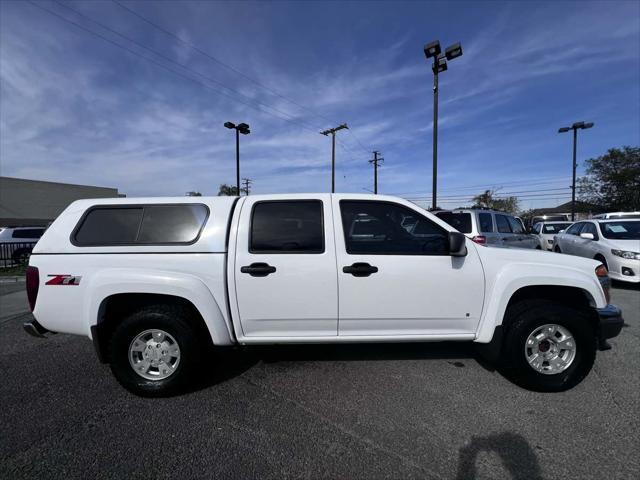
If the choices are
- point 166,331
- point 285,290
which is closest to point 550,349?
point 285,290

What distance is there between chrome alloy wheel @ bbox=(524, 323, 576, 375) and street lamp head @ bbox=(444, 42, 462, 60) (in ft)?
37.9

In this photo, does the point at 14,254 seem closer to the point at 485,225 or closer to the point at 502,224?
the point at 485,225

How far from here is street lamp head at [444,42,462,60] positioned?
11562 millimetres

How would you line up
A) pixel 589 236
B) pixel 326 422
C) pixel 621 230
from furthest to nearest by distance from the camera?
pixel 621 230, pixel 589 236, pixel 326 422

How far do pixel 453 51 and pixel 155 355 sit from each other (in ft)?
42.8

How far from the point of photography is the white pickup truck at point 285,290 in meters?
2.96

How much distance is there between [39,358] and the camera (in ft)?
12.8

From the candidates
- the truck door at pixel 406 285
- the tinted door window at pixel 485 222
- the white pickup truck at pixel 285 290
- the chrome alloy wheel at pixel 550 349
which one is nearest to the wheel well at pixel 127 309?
the white pickup truck at pixel 285 290

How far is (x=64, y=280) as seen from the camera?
298cm

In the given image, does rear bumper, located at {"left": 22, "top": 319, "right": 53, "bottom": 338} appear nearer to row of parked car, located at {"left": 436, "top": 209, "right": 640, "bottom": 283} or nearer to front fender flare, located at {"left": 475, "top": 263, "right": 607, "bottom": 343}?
front fender flare, located at {"left": 475, "top": 263, "right": 607, "bottom": 343}

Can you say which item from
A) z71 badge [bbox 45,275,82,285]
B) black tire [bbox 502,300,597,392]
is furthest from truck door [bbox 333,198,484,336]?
z71 badge [bbox 45,275,82,285]

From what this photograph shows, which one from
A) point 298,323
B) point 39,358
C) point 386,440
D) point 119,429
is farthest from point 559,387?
point 39,358

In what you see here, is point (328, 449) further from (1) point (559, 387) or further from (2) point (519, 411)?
(1) point (559, 387)

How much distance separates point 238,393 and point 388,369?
1.52 m
